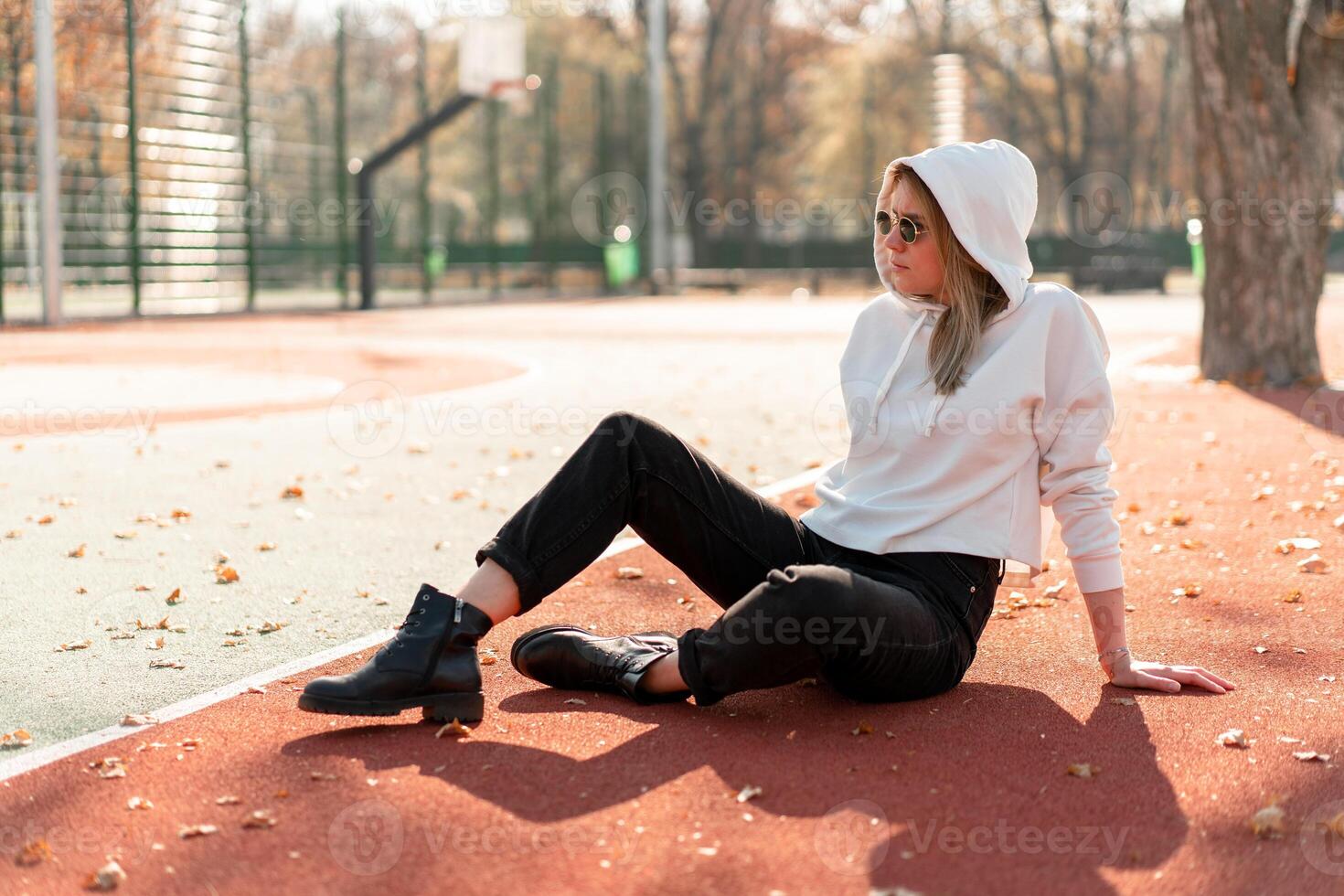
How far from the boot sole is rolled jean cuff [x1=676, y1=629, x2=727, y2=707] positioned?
17.7 inches

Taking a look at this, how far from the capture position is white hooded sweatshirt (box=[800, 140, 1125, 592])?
340 centimetres

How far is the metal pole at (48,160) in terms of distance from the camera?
56.0ft

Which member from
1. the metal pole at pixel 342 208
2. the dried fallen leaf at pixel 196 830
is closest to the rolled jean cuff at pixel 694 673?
the dried fallen leaf at pixel 196 830

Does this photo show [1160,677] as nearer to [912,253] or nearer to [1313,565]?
[912,253]

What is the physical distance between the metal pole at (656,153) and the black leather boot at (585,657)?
1038 inches

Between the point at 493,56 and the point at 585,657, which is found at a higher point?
the point at 493,56

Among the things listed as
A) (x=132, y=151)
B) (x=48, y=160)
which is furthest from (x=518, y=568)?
(x=132, y=151)

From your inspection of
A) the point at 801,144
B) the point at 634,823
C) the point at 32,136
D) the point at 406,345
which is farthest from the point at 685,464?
the point at 801,144

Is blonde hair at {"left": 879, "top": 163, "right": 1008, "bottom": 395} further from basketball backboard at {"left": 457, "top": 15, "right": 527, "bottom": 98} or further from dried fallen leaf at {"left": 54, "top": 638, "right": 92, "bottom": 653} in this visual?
basketball backboard at {"left": 457, "top": 15, "right": 527, "bottom": 98}

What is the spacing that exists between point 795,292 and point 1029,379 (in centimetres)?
2785

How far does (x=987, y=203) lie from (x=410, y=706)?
5.55ft

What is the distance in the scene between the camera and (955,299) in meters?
3.47

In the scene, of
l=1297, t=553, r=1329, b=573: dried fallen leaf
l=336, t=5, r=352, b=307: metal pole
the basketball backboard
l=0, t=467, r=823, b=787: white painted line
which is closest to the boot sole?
l=0, t=467, r=823, b=787: white painted line

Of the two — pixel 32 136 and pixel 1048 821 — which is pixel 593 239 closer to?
pixel 32 136
